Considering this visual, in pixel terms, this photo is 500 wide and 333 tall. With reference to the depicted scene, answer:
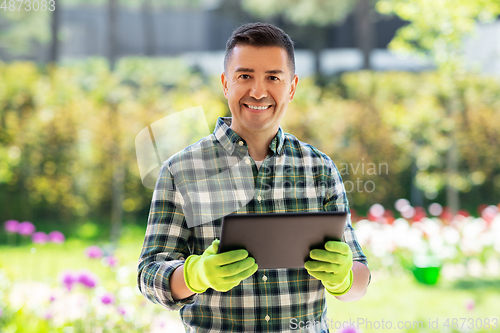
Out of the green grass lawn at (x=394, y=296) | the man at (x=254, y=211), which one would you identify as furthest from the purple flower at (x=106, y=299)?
the man at (x=254, y=211)

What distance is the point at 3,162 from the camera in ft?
11.2

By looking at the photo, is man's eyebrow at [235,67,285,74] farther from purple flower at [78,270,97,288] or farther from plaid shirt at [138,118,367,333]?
purple flower at [78,270,97,288]

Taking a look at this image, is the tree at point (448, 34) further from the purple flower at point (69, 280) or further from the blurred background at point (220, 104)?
the purple flower at point (69, 280)

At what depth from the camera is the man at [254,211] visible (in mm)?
933

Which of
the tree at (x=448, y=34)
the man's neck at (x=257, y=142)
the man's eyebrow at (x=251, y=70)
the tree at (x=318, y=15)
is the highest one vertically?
the tree at (x=318, y=15)

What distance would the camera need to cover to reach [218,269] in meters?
0.86

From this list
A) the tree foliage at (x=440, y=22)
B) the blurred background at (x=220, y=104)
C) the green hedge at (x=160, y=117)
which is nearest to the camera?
the tree foliage at (x=440, y=22)

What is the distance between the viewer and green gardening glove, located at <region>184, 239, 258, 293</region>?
34.0 inches

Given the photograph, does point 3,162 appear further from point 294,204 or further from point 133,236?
point 294,204

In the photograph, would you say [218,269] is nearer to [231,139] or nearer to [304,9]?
[231,139]

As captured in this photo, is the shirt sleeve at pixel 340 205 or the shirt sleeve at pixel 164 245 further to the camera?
the shirt sleeve at pixel 340 205

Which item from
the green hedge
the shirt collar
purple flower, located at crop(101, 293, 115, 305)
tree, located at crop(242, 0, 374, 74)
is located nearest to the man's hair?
the shirt collar

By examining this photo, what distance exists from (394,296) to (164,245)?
6.55ft

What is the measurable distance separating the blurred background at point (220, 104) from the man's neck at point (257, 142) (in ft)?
6.65
